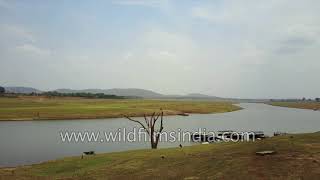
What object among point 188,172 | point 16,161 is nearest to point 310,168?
point 188,172

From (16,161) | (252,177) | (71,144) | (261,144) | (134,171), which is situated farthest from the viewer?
(71,144)

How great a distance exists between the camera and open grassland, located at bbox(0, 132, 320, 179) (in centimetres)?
2308

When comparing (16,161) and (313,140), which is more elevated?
(313,140)

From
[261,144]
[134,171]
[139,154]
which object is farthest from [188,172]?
[139,154]

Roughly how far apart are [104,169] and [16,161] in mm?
17395

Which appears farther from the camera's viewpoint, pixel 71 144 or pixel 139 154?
pixel 71 144

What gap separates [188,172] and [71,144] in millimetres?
34431

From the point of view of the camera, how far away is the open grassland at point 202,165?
23078 mm

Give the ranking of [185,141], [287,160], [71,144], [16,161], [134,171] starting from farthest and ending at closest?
[185,141]
[71,144]
[16,161]
[134,171]
[287,160]

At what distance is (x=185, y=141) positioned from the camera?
6144 cm

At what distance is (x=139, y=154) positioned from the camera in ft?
116

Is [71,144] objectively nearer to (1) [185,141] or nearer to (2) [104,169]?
(1) [185,141]

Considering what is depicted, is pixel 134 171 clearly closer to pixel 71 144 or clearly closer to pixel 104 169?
pixel 104 169

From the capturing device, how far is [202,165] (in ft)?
86.8
